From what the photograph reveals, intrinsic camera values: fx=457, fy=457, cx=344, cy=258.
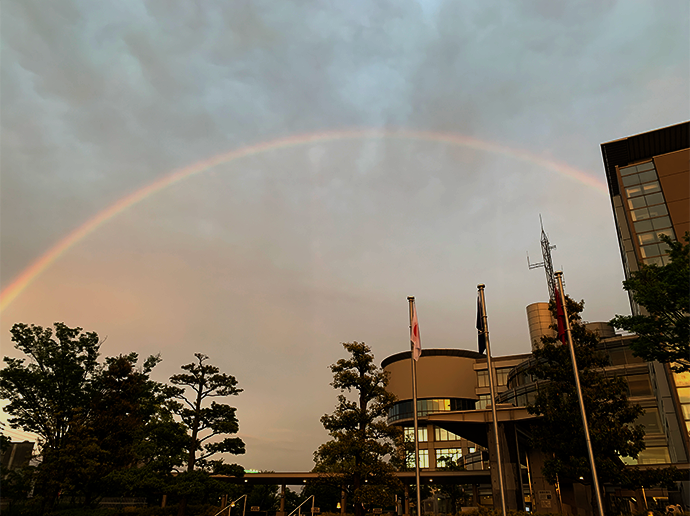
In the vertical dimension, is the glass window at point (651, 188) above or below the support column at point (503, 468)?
above

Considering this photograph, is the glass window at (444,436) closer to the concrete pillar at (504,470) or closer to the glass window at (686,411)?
the concrete pillar at (504,470)

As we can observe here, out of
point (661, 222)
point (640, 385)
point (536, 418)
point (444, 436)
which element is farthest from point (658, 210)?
point (444, 436)

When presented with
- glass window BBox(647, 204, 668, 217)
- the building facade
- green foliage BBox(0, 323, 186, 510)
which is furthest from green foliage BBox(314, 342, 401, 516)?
glass window BBox(647, 204, 668, 217)

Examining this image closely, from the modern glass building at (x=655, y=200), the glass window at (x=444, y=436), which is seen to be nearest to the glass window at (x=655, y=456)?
the modern glass building at (x=655, y=200)

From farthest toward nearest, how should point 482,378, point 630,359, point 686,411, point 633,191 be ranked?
point 482,378 < point 633,191 < point 630,359 < point 686,411

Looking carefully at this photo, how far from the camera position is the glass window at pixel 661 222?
4856 centimetres

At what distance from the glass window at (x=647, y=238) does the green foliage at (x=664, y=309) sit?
83.7 ft

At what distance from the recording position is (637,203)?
51.5 metres

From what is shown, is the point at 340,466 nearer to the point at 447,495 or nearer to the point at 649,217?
the point at 649,217

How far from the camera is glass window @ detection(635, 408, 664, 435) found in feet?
141

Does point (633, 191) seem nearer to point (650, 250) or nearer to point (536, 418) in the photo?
point (650, 250)

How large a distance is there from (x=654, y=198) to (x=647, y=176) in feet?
11.8

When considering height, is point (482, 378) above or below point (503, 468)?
above

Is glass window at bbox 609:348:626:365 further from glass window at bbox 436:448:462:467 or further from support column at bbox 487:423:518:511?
glass window at bbox 436:448:462:467
